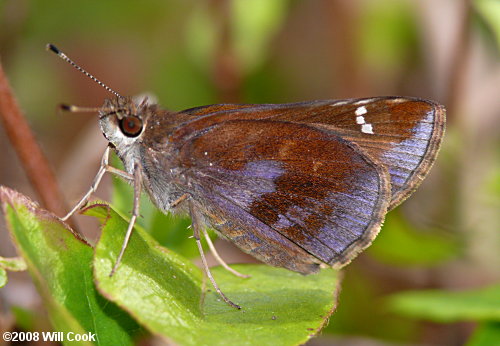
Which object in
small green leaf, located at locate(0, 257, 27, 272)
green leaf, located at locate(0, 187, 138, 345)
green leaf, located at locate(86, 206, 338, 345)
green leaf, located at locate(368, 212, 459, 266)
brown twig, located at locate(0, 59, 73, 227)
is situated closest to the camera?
green leaf, located at locate(0, 187, 138, 345)

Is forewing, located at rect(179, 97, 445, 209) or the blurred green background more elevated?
the blurred green background

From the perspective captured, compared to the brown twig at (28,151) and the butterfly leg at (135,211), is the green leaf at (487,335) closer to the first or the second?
the butterfly leg at (135,211)

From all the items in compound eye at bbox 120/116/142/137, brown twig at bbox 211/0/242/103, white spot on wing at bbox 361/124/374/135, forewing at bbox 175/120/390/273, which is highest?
brown twig at bbox 211/0/242/103

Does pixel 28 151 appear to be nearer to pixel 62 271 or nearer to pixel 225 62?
pixel 62 271

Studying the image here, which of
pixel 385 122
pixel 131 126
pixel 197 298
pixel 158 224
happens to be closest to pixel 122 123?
pixel 131 126

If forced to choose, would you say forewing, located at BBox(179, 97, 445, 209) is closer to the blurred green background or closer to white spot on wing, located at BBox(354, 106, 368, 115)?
white spot on wing, located at BBox(354, 106, 368, 115)

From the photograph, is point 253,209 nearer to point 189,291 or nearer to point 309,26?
point 189,291

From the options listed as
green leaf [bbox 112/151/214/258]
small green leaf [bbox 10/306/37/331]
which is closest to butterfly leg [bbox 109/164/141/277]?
green leaf [bbox 112/151/214/258]
